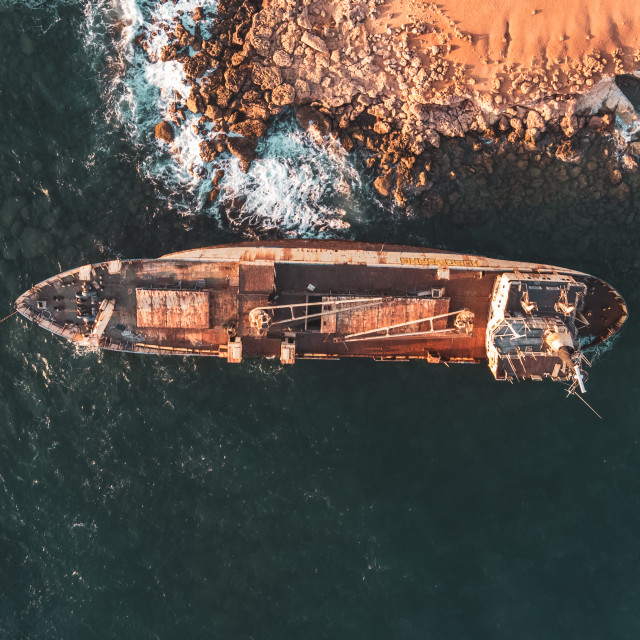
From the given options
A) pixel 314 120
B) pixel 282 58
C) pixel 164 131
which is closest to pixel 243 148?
pixel 314 120

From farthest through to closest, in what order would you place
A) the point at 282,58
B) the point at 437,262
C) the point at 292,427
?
1. the point at 292,427
2. the point at 282,58
3. the point at 437,262

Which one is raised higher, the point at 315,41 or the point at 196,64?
the point at 315,41

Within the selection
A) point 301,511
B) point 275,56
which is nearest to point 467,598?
point 301,511

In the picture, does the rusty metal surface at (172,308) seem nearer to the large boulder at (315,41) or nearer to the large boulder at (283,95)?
the large boulder at (283,95)

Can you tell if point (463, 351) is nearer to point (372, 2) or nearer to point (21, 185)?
point (372, 2)

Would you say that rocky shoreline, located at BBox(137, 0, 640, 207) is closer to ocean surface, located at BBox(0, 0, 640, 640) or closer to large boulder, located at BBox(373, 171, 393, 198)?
large boulder, located at BBox(373, 171, 393, 198)

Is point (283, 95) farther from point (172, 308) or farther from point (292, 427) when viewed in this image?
point (292, 427)
